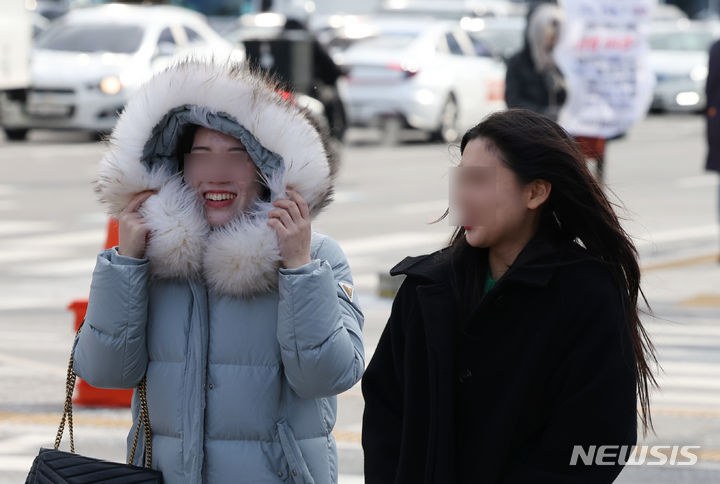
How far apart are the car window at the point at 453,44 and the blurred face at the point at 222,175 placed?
22.1 metres

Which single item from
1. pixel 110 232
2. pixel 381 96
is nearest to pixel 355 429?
pixel 110 232

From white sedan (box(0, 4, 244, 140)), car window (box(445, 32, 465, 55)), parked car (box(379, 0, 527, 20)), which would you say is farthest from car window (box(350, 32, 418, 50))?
parked car (box(379, 0, 527, 20))

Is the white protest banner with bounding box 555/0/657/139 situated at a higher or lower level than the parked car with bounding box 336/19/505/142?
higher

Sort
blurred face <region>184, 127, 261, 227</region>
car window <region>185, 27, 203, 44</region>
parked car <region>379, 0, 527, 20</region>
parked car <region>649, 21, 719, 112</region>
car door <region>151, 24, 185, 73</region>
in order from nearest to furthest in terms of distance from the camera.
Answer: blurred face <region>184, 127, 261, 227</region>, car door <region>151, 24, 185, 73</region>, car window <region>185, 27, 203, 44</region>, parked car <region>649, 21, 719, 112</region>, parked car <region>379, 0, 527, 20</region>

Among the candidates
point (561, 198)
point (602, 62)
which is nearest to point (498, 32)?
→ point (602, 62)

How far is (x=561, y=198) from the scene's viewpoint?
124 inches

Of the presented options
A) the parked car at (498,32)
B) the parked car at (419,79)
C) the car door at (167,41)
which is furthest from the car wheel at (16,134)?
the parked car at (498,32)

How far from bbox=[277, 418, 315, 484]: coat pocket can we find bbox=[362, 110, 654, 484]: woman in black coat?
169 millimetres

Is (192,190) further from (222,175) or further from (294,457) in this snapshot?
(294,457)

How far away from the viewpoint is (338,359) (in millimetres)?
3289

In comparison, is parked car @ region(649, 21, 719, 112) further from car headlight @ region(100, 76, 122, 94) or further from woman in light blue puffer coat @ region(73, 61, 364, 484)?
woman in light blue puffer coat @ region(73, 61, 364, 484)

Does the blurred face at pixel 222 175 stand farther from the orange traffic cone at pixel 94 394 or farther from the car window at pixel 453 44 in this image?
the car window at pixel 453 44

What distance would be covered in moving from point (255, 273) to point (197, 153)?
0.34m

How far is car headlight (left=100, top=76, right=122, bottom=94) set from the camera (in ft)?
72.4
